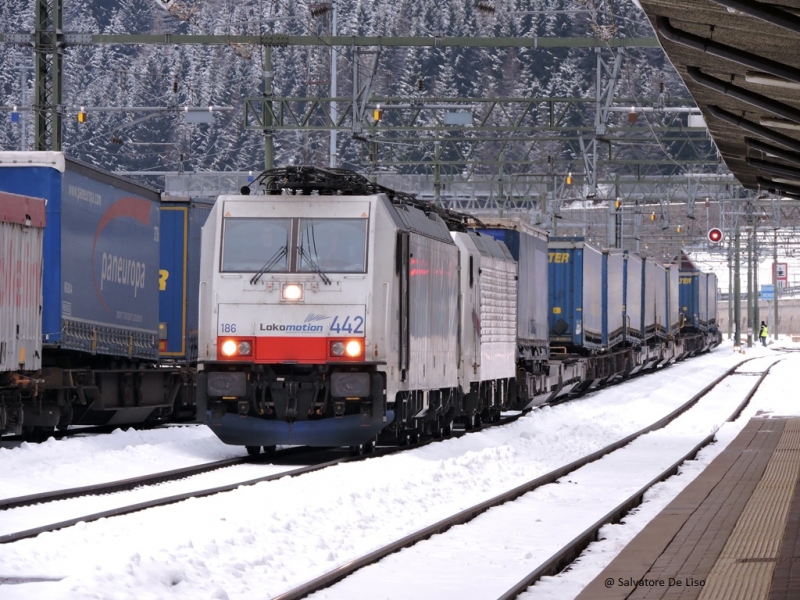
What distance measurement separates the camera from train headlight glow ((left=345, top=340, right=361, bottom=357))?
1767 cm

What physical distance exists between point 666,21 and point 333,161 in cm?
2865

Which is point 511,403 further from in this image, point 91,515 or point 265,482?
point 91,515

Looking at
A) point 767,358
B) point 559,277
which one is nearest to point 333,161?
point 559,277

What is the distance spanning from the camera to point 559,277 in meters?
35.7

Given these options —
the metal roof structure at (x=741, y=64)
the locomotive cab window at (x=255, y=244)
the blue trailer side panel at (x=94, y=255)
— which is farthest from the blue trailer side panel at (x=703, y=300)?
the metal roof structure at (x=741, y=64)

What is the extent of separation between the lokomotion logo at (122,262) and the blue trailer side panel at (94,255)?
0.01 metres

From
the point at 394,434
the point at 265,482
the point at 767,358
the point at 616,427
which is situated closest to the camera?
→ the point at 265,482

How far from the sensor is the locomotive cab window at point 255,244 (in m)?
18.1

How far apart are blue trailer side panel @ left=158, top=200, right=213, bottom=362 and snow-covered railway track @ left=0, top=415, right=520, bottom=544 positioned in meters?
6.25

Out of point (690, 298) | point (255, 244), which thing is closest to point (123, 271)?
point (255, 244)

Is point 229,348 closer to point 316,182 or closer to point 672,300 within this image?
point 316,182

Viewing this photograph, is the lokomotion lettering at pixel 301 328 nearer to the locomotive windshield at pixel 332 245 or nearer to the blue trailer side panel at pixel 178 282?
the locomotive windshield at pixel 332 245

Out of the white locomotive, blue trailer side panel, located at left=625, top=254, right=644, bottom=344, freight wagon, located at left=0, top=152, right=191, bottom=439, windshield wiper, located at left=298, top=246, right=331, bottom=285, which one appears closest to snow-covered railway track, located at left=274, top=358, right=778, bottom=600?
the white locomotive

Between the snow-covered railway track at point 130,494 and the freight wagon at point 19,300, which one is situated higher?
the freight wagon at point 19,300
